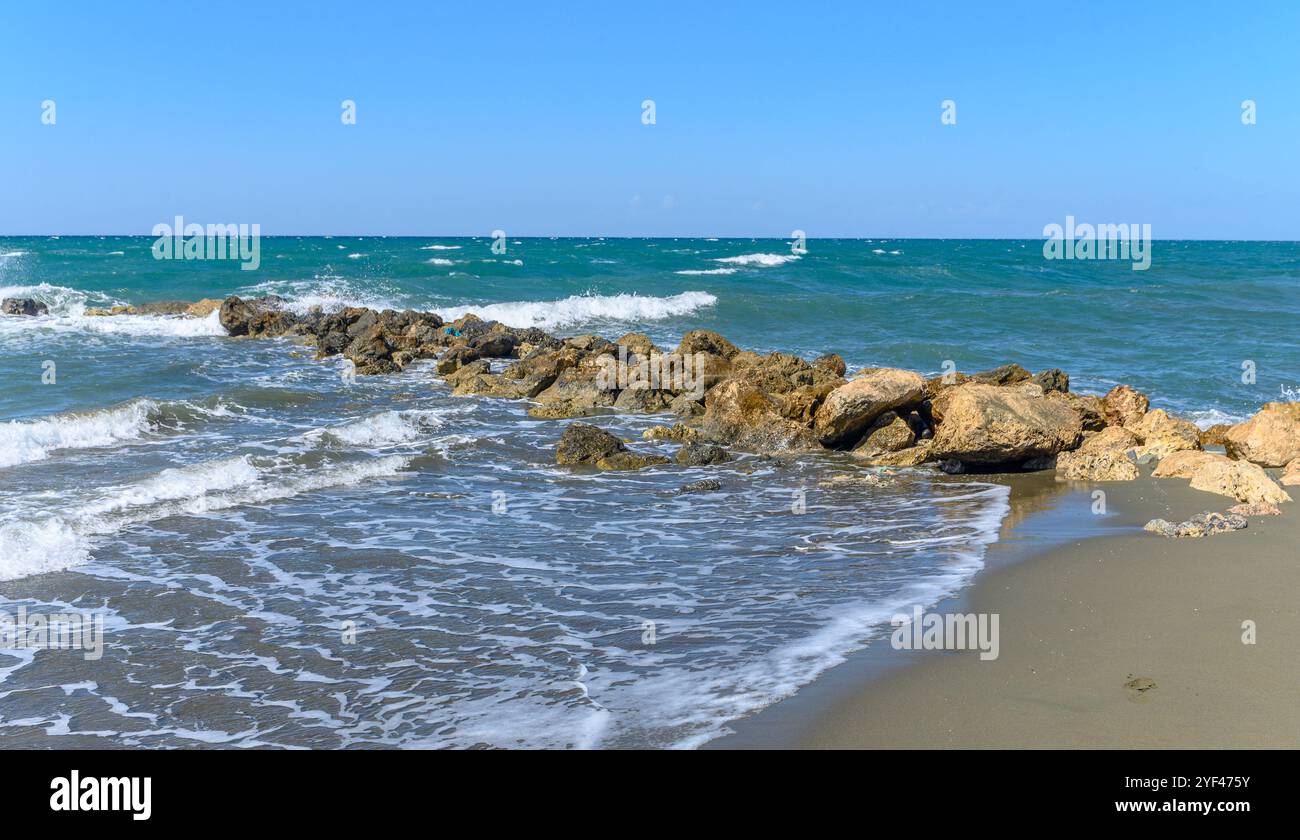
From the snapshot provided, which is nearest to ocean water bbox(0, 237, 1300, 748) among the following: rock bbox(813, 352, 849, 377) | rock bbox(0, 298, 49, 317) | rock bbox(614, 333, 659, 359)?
rock bbox(813, 352, 849, 377)

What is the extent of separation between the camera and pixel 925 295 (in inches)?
1672

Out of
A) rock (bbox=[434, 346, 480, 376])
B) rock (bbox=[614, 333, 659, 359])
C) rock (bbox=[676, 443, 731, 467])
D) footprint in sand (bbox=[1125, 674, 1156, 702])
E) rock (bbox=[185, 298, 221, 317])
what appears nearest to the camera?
footprint in sand (bbox=[1125, 674, 1156, 702])

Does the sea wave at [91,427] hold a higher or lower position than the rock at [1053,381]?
lower

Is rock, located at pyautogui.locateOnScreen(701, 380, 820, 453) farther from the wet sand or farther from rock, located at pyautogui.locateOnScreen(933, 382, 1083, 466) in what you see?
the wet sand

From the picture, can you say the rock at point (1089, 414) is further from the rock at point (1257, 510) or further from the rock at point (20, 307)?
the rock at point (20, 307)

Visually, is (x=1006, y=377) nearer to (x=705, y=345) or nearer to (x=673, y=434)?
(x=705, y=345)

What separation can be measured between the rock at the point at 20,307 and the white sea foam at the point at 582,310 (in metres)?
12.5

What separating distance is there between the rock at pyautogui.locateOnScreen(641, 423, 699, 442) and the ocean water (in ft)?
2.29

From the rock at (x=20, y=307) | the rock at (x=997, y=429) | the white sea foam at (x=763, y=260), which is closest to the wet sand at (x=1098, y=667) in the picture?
the rock at (x=997, y=429)

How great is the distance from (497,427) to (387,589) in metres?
7.45

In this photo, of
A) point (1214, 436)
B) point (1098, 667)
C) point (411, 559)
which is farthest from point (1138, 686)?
point (1214, 436)

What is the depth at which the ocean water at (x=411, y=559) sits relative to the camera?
547 centimetres

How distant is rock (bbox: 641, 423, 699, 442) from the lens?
45.8 ft

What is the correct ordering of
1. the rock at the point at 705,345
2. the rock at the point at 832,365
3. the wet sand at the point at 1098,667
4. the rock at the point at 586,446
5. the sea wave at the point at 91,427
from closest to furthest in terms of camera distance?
the wet sand at the point at 1098,667 < the sea wave at the point at 91,427 < the rock at the point at 586,446 < the rock at the point at 832,365 < the rock at the point at 705,345
